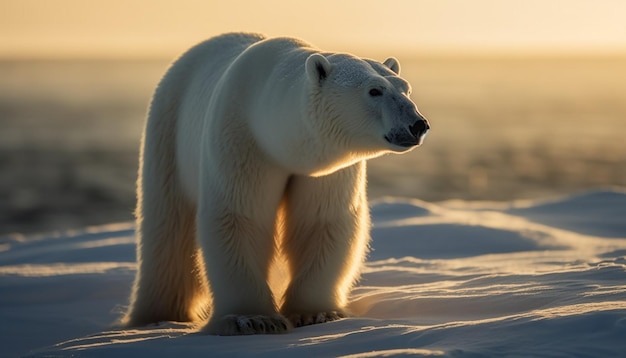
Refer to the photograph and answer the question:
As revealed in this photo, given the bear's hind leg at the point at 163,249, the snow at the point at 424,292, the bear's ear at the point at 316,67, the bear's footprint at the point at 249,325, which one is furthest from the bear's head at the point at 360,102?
the bear's hind leg at the point at 163,249

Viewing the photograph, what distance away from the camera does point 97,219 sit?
21234 millimetres

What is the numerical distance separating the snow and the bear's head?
74 centimetres

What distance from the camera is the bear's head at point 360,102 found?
13.6 ft

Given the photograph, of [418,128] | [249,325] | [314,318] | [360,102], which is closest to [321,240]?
[314,318]

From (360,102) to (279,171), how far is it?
1.86 feet

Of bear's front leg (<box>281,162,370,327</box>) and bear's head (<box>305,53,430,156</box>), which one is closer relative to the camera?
bear's head (<box>305,53,430,156</box>)

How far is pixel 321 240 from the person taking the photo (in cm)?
481

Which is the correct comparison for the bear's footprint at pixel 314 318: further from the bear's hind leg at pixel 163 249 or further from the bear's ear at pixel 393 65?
the bear's ear at pixel 393 65

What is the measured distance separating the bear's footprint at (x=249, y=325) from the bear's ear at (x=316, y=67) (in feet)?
3.46

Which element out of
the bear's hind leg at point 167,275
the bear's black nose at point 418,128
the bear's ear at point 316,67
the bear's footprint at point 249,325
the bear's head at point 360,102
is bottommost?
the bear's footprint at point 249,325

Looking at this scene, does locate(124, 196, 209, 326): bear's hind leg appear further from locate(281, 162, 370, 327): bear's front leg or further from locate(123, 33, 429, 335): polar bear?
locate(281, 162, 370, 327): bear's front leg

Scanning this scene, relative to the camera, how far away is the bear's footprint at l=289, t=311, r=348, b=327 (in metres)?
4.78

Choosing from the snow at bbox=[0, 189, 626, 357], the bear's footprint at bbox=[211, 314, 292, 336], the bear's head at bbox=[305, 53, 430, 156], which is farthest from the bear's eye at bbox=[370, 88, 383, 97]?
the bear's footprint at bbox=[211, 314, 292, 336]

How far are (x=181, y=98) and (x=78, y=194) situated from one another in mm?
20361
